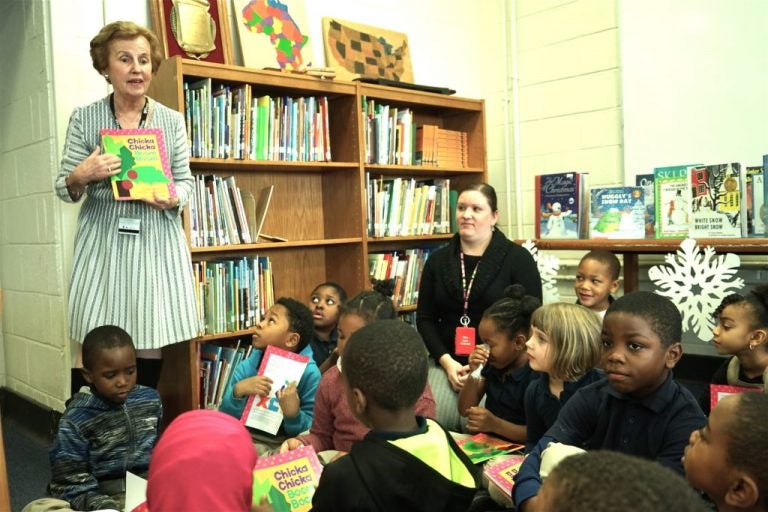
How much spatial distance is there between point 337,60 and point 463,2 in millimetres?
1349

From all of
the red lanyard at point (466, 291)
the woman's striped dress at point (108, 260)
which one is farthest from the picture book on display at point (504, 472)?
the woman's striped dress at point (108, 260)

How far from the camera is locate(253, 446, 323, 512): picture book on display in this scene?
1.63 meters

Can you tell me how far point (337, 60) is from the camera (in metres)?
4.05

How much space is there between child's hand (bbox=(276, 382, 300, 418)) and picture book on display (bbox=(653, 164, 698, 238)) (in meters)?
2.21

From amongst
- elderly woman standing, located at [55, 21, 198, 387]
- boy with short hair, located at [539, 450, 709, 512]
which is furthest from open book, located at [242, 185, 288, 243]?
boy with short hair, located at [539, 450, 709, 512]

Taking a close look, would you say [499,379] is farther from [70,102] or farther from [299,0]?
[299,0]

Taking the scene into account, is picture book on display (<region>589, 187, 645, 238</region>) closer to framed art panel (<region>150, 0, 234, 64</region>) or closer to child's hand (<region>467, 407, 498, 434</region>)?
child's hand (<region>467, 407, 498, 434</region>)

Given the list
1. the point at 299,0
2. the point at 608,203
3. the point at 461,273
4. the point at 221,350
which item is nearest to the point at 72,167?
the point at 221,350

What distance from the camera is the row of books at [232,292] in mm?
3207

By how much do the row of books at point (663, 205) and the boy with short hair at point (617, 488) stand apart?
2859 millimetres

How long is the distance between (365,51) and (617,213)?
184 cm

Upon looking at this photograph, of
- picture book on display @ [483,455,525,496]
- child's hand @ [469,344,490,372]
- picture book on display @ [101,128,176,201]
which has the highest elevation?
picture book on display @ [101,128,176,201]

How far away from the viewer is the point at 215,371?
3273 mm

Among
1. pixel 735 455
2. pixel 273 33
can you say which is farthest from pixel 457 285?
pixel 735 455
